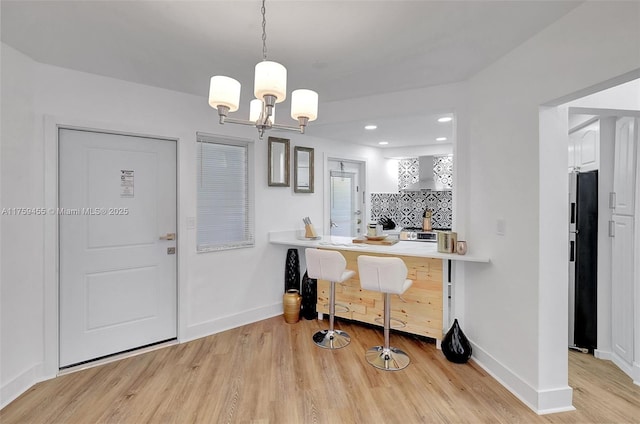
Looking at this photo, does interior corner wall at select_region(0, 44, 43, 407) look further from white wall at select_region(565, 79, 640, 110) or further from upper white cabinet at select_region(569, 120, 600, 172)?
upper white cabinet at select_region(569, 120, 600, 172)

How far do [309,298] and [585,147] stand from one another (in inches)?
123

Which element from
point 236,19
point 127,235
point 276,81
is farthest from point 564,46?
point 127,235

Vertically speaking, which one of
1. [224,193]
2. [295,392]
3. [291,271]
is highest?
[224,193]

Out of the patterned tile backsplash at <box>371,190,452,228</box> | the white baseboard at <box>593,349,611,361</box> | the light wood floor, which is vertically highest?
the patterned tile backsplash at <box>371,190,452,228</box>

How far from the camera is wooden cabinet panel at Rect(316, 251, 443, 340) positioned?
2869 mm

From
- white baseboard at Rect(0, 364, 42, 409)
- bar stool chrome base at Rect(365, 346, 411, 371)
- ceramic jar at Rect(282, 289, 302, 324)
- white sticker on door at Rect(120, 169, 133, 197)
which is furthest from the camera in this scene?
ceramic jar at Rect(282, 289, 302, 324)

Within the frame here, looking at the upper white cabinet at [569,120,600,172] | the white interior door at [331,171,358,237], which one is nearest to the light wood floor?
the upper white cabinet at [569,120,600,172]

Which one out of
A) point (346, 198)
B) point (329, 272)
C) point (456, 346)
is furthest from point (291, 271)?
point (456, 346)

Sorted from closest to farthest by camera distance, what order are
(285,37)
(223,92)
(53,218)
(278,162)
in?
1. (223,92)
2. (285,37)
3. (53,218)
4. (278,162)

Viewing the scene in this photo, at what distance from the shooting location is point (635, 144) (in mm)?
2355

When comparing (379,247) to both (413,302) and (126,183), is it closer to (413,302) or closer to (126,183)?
(413,302)

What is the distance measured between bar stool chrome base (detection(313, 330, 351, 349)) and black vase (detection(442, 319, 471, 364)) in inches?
34.8

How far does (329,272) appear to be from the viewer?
2854 millimetres

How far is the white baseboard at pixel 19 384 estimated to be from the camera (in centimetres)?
210
